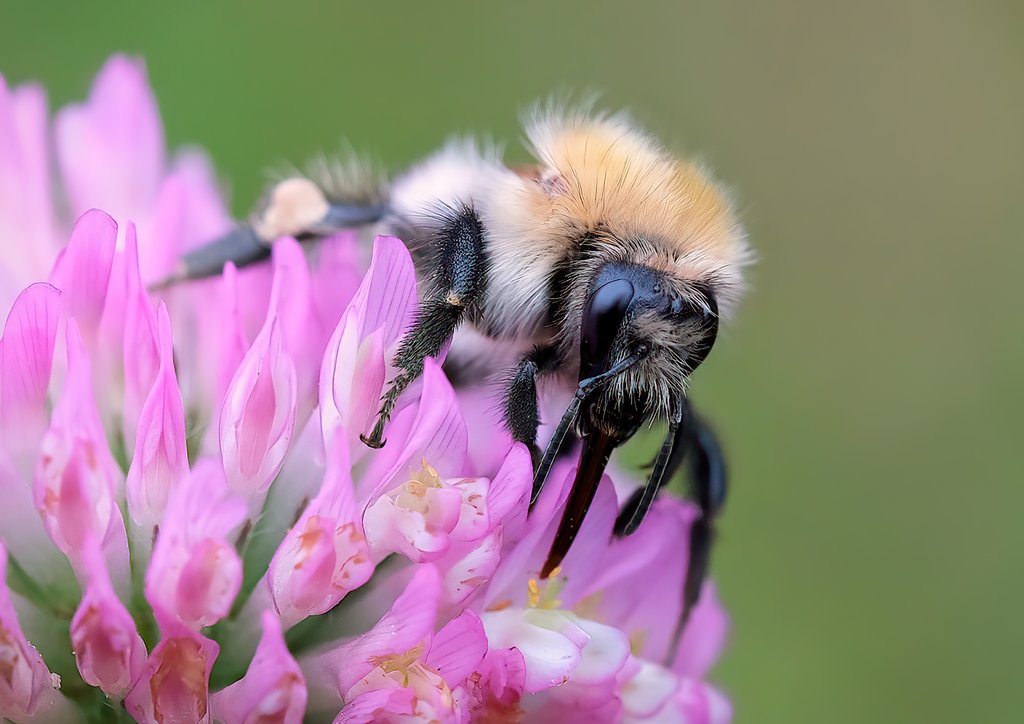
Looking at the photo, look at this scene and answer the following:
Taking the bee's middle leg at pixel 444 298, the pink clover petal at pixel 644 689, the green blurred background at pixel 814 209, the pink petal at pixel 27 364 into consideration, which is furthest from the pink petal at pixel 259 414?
the green blurred background at pixel 814 209

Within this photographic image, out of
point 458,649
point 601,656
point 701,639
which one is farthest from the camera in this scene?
point 701,639

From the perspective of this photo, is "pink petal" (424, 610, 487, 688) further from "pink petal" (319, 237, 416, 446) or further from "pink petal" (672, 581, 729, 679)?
"pink petal" (672, 581, 729, 679)

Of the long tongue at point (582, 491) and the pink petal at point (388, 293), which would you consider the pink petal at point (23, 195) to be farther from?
the long tongue at point (582, 491)

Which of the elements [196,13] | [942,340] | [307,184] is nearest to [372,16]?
[196,13]

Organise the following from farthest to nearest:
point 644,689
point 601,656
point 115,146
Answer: point 115,146 → point 644,689 → point 601,656

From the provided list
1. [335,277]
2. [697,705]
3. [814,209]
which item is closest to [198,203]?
[335,277]

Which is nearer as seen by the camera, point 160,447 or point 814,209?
point 160,447

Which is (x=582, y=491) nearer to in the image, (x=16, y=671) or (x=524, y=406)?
(x=524, y=406)
